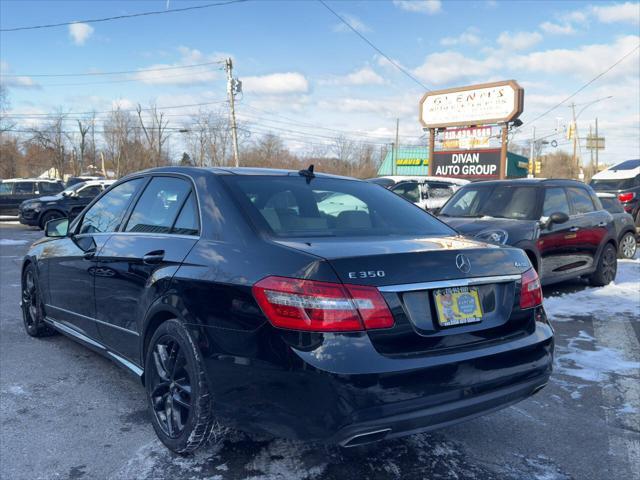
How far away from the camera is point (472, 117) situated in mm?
21828

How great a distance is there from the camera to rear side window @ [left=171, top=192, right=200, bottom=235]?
320cm

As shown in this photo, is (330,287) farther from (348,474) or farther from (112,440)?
(112,440)

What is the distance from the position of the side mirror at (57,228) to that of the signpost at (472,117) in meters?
17.8

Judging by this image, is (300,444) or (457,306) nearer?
(457,306)

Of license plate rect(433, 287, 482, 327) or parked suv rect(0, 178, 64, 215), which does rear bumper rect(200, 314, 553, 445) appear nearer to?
license plate rect(433, 287, 482, 327)

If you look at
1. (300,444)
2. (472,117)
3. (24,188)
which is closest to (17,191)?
(24,188)

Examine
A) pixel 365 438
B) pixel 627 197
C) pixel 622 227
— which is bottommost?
pixel 365 438

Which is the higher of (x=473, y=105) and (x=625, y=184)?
(x=473, y=105)

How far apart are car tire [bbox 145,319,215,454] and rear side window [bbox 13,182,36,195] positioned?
22055 mm

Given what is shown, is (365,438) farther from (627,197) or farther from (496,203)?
(627,197)

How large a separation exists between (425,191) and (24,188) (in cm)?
1670

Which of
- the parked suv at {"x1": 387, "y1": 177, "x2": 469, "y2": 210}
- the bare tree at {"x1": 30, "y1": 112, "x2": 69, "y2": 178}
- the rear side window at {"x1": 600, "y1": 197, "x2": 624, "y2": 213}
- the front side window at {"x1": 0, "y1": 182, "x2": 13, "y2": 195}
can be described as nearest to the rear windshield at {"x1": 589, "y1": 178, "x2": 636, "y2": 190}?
the parked suv at {"x1": 387, "y1": 177, "x2": 469, "y2": 210}

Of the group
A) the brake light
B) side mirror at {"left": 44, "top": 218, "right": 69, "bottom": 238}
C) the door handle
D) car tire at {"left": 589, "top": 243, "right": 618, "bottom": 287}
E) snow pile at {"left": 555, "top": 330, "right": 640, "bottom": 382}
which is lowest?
snow pile at {"left": 555, "top": 330, "right": 640, "bottom": 382}

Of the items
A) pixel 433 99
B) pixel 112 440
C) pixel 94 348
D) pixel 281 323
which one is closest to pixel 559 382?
pixel 281 323
